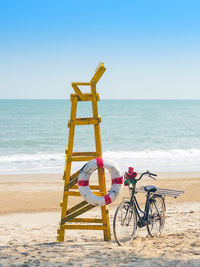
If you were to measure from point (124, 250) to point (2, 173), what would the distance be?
10.3m

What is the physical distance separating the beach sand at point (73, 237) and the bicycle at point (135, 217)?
0.55 ft

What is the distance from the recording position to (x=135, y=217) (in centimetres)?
546

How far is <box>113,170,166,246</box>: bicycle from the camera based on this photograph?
5336 millimetres

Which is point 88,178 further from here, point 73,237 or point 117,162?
point 117,162

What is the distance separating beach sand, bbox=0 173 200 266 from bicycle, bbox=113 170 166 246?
0.17m

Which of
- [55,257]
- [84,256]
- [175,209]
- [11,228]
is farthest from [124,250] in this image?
[175,209]

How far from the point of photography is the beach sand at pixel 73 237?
4375 mm

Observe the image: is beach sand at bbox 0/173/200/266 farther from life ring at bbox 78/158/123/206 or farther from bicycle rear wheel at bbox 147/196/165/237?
life ring at bbox 78/158/123/206

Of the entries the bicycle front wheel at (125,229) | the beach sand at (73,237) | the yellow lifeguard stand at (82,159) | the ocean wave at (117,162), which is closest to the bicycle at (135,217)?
the bicycle front wheel at (125,229)

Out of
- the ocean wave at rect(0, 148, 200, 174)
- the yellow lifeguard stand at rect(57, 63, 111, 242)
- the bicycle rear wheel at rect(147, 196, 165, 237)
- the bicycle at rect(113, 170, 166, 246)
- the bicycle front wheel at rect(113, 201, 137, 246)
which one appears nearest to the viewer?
the bicycle front wheel at rect(113, 201, 137, 246)

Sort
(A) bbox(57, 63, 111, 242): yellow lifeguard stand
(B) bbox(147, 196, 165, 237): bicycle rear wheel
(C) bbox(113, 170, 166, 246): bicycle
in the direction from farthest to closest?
(B) bbox(147, 196, 165, 237): bicycle rear wheel < (A) bbox(57, 63, 111, 242): yellow lifeguard stand < (C) bbox(113, 170, 166, 246): bicycle

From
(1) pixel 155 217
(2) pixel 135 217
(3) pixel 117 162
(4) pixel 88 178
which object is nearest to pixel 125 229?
(2) pixel 135 217

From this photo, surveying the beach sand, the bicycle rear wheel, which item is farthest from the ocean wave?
the bicycle rear wheel

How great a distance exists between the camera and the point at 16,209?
28.0 ft
